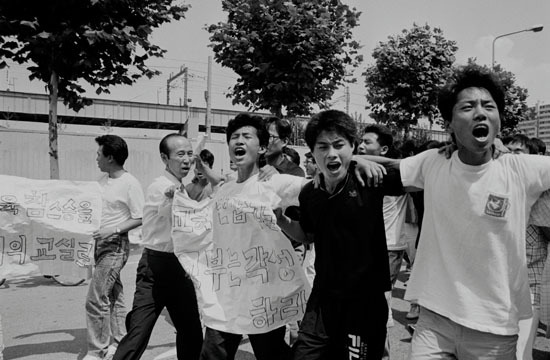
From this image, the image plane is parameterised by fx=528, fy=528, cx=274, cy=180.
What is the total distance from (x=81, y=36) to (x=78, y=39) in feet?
0.33

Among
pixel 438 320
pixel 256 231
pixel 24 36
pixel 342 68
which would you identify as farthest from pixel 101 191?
pixel 342 68

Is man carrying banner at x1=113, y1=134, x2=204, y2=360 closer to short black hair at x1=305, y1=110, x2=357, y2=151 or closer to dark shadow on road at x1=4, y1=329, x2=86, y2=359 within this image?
dark shadow on road at x1=4, y1=329, x2=86, y2=359

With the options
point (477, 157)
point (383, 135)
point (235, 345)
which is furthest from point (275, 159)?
point (477, 157)

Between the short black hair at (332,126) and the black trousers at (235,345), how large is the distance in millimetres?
1262

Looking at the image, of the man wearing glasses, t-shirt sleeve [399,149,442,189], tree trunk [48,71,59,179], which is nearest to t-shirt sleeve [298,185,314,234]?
t-shirt sleeve [399,149,442,189]

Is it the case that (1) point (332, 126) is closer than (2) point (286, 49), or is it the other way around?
(1) point (332, 126)

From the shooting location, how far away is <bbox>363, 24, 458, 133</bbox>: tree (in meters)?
16.6

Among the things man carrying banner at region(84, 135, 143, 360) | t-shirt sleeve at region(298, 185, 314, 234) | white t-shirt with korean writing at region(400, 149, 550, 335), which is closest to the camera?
white t-shirt with korean writing at region(400, 149, 550, 335)

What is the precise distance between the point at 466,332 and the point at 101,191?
3.51 m

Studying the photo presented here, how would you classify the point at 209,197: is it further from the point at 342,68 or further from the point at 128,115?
the point at 128,115

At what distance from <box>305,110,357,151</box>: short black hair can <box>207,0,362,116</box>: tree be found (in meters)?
7.53

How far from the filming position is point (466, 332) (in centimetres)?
249

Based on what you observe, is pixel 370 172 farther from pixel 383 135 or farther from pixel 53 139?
pixel 53 139

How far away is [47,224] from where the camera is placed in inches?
183
